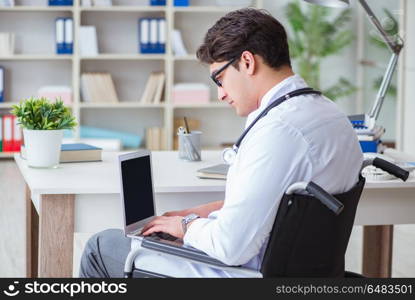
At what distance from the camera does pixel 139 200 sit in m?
2.02

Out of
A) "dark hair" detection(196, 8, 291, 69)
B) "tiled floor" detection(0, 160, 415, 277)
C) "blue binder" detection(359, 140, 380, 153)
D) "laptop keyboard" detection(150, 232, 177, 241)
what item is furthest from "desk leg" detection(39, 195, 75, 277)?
"tiled floor" detection(0, 160, 415, 277)

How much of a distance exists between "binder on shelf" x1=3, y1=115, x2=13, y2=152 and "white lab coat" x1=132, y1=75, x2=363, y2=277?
5.20m

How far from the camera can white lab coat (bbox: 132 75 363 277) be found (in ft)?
5.38

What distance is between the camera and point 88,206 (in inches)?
91.7

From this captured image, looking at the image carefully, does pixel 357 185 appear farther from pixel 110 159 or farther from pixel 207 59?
pixel 110 159

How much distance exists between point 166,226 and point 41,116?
0.88m

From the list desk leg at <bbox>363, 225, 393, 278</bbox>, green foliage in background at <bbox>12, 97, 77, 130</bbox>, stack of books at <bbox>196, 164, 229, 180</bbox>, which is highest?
green foliage in background at <bbox>12, 97, 77, 130</bbox>

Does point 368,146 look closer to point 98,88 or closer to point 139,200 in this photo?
point 139,200

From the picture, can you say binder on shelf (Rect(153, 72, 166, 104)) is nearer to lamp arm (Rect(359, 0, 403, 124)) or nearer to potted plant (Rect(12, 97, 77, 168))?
lamp arm (Rect(359, 0, 403, 124))

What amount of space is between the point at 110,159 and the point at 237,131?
14.5 ft

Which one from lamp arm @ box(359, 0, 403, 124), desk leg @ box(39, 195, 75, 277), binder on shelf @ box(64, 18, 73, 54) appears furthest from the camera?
binder on shelf @ box(64, 18, 73, 54)

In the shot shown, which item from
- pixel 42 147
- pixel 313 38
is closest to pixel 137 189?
pixel 42 147

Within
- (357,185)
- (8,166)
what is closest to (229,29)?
(357,185)

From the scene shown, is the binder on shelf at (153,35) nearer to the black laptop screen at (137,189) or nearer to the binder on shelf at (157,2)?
the binder on shelf at (157,2)
